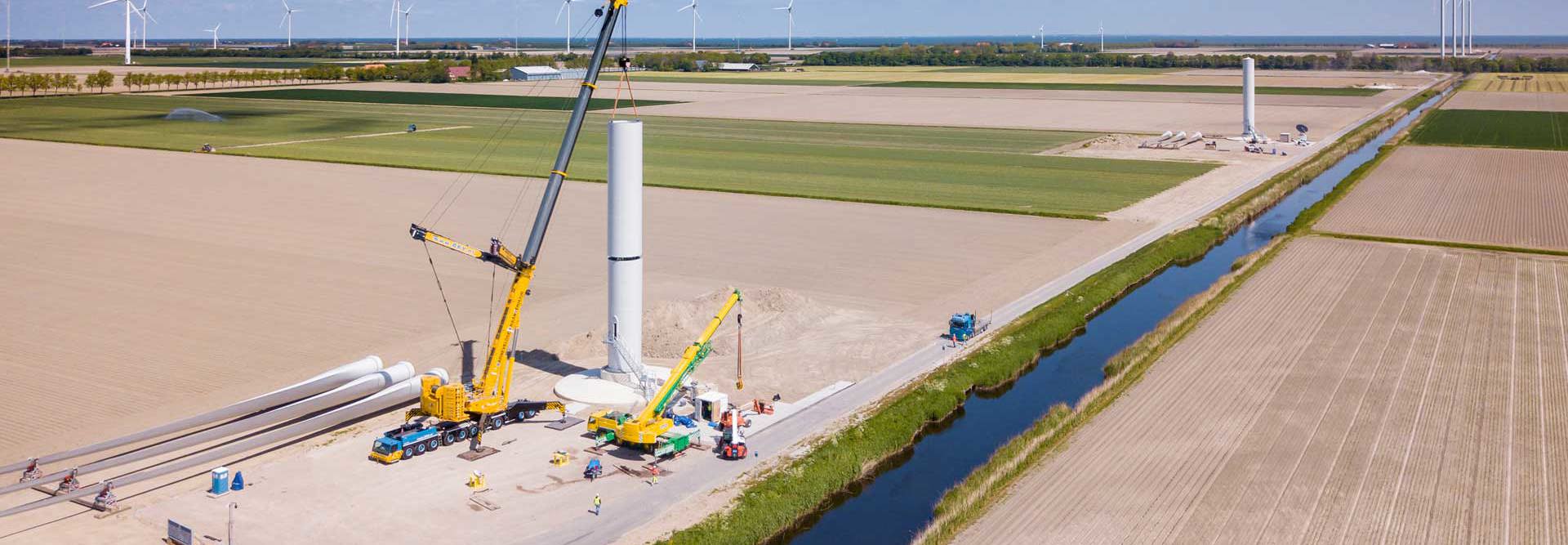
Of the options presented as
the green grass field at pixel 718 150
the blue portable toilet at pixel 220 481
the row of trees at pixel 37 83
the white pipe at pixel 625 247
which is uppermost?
the row of trees at pixel 37 83

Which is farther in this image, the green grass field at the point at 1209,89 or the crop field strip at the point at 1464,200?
the green grass field at the point at 1209,89

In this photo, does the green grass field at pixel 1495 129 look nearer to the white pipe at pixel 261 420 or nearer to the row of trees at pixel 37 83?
the white pipe at pixel 261 420

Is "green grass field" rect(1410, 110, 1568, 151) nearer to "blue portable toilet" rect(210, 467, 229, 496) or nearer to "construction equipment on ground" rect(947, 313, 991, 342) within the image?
"construction equipment on ground" rect(947, 313, 991, 342)

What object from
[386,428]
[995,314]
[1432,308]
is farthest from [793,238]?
[386,428]

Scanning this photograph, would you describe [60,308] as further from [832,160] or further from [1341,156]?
[1341,156]

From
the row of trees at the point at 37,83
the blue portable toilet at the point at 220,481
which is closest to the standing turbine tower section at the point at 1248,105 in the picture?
the blue portable toilet at the point at 220,481

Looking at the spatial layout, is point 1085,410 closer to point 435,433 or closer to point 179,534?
point 435,433

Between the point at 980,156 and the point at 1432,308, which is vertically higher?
the point at 980,156

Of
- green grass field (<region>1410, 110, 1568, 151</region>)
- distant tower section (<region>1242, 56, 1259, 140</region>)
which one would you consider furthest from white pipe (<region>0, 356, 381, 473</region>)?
green grass field (<region>1410, 110, 1568, 151</region>)
